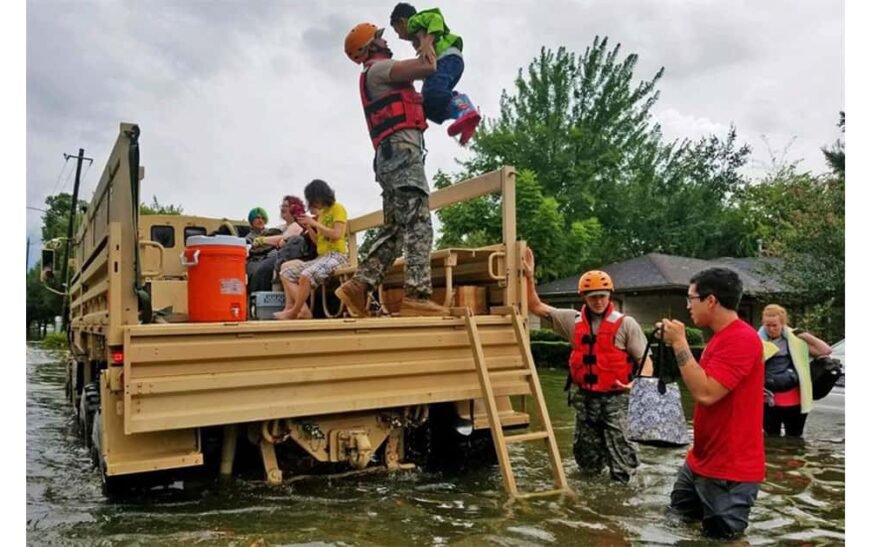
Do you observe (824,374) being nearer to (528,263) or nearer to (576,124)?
(528,263)

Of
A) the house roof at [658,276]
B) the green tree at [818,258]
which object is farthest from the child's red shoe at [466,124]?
the house roof at [658,276]

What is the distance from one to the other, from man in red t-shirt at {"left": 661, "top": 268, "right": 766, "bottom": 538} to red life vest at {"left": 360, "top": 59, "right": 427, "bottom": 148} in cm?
212

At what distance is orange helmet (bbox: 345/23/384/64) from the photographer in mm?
5117

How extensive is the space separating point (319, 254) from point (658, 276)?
822 inches

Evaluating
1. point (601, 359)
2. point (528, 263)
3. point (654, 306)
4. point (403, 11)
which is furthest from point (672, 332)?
point (654, 306)

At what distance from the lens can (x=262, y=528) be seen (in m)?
3.87

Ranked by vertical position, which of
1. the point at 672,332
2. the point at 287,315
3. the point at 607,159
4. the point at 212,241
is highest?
the point at 607,159

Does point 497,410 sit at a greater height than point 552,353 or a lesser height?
greater

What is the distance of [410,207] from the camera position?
5055 millimetres

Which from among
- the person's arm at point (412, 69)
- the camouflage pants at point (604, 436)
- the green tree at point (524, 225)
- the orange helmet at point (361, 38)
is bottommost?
the camouflage pants at point (604, 436)

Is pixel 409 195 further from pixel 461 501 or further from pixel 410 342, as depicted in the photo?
pixel 461 501

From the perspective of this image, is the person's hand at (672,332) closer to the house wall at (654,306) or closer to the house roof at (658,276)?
the house roof at (658,276)

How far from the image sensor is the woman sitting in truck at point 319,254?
5.68 m

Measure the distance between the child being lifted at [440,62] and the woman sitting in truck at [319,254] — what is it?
1.16 m
